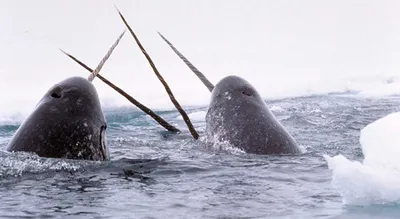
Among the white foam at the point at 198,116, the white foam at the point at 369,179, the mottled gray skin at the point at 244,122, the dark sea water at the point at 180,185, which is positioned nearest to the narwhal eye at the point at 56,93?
the dark sea water at the point at 180,185

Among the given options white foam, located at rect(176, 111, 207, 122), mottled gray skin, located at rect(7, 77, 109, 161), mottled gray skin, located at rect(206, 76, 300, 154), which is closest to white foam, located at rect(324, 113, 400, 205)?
mottled gray skin, located at rect(206, 76, 300, 154)

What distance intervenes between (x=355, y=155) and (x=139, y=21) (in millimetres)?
10654

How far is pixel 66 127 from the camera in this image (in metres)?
5.11

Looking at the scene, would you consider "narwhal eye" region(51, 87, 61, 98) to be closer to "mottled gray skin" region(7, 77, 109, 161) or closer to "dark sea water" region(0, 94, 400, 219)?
"mottled gray skin" region(7, 77, 109, 161)

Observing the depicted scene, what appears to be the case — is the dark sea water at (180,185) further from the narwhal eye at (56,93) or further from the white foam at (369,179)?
the narwhal eye at (56,93)

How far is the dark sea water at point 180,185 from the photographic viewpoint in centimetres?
358

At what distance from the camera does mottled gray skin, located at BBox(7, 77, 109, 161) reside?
5031 millimetres

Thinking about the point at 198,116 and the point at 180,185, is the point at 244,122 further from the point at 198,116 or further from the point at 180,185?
the point at 198,116

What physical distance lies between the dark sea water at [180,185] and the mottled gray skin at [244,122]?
15 centimetres

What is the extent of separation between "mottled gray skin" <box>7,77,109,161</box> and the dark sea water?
0.16m

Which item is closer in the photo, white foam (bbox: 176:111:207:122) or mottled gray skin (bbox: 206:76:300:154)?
mottled gray skin (bbox: 206:76:300:154)

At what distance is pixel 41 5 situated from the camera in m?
16.5

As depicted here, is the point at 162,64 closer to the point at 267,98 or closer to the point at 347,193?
the point at 267,98

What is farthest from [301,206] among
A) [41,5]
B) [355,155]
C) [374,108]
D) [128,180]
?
[41,5]
